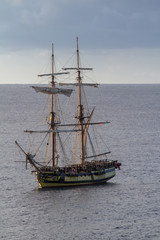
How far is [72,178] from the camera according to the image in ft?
293

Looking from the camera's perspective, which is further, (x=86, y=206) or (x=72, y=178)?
(x=72, y=178)

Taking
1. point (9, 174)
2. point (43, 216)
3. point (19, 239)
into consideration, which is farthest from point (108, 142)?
point (19, 239)

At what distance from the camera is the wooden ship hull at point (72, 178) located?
87875 millimetres

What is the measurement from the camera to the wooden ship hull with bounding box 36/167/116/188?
288ft

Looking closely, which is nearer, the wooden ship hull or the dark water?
the dark water

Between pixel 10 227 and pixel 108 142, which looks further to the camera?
pixel 108 142

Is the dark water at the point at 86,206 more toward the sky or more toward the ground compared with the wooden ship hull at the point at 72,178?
more toward the ground

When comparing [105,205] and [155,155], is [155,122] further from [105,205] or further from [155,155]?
[105,205]

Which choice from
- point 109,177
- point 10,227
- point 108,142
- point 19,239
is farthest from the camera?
point 108,142

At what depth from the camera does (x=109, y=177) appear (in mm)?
92875

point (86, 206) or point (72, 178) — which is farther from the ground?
point (72, 178)

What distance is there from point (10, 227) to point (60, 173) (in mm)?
21433

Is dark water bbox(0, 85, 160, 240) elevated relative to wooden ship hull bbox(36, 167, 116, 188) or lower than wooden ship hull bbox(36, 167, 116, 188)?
lower

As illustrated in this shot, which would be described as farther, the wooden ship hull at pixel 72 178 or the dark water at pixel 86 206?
the wooden ship hull at pixel 72 178
